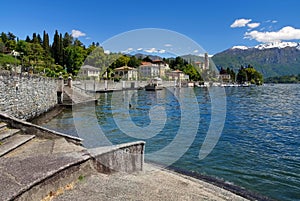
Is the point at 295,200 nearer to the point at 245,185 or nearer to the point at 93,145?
the point at 245,185

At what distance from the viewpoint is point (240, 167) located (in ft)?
33.1

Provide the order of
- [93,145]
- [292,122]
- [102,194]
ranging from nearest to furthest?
1. [102,194]
2. [93,145]
3. [292,122]

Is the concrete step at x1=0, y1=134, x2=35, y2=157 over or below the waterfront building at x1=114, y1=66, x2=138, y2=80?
below

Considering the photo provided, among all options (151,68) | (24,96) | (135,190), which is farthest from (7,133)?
(151,68)

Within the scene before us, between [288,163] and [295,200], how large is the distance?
11.5ft

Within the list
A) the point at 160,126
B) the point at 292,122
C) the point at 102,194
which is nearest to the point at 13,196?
the point at 102,194

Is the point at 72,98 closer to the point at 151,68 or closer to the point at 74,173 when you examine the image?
the point at 74,173

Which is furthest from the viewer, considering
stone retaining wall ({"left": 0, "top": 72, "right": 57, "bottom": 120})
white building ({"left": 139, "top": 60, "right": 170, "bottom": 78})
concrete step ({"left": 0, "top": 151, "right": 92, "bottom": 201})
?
white building ({"left": 139, "top": 60, "right": 170, "bottom": 78})

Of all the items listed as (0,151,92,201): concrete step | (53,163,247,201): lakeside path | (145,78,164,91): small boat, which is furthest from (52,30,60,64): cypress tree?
(53,163,247,201): lakeside path

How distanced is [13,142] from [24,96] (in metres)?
12.3

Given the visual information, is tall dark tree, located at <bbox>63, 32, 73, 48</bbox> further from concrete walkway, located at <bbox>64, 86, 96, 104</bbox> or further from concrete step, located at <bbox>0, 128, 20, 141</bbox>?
concrete step, located at <bbox>0, 128, 20, 141</bbox>

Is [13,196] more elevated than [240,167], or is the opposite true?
[13,196]

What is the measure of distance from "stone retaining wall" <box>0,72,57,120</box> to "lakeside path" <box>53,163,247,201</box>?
425 inches

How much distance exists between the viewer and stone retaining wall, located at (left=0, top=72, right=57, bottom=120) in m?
14.9
